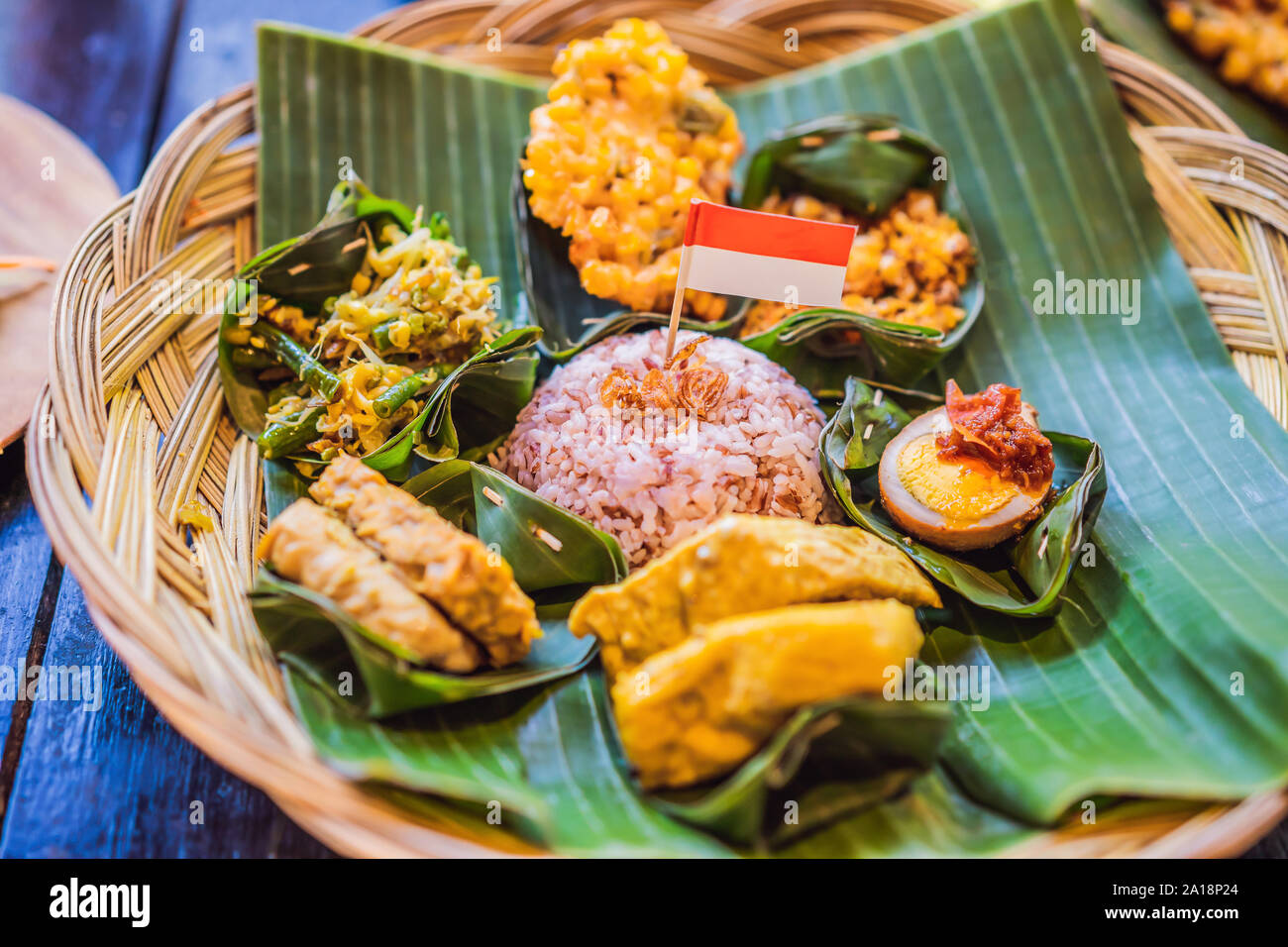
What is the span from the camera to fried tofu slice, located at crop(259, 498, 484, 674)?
2242mm

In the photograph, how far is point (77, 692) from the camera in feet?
8.81

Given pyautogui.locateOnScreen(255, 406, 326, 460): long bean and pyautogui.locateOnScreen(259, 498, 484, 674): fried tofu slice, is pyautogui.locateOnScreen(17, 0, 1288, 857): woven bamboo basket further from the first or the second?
pyautogui.locateOnScreen(259, 498, 484, 674): fried tofu slice

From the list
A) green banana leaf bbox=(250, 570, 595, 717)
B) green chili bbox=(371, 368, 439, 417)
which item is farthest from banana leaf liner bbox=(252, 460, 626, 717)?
green chili bbox=(371, 368, 439, 417)

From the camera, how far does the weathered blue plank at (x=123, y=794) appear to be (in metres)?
2.35

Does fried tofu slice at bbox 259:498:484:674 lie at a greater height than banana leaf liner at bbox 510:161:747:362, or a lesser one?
lesser

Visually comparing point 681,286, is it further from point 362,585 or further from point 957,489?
point 362,585

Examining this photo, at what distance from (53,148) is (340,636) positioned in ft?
10.3

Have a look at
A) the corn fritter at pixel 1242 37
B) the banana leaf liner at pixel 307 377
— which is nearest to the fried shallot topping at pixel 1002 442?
the banana leaf liner at pixel 307 377

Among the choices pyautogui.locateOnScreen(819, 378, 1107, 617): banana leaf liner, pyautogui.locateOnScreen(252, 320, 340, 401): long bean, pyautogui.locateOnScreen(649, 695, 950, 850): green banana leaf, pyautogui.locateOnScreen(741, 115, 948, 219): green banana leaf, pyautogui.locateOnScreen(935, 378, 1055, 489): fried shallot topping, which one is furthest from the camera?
pyautogui.locateOnScreen(741, 115, 948, 219): green banana leaf

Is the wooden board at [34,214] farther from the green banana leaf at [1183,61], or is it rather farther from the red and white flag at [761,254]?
the green banana leaf at [1183,61]

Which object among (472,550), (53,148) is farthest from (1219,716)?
(53,148)

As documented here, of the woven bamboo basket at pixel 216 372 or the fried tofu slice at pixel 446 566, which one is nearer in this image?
the woven bamboo basket at pixel 216 372

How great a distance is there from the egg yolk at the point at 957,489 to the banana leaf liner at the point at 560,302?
106 centimetres

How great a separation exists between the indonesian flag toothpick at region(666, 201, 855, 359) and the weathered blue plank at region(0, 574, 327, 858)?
6.37 ft
